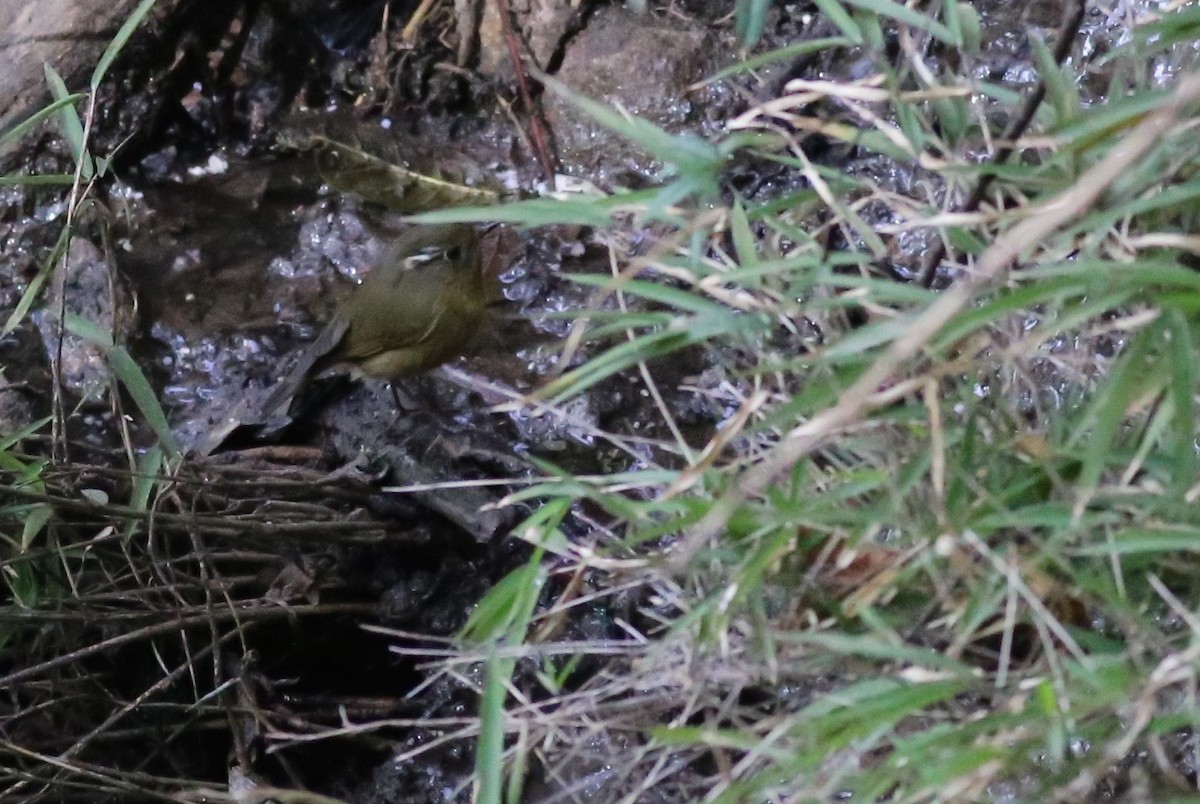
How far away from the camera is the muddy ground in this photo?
111 inches

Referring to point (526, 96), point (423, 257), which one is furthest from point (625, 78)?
point (423, 257)

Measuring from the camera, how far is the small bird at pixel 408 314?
3.88 meters

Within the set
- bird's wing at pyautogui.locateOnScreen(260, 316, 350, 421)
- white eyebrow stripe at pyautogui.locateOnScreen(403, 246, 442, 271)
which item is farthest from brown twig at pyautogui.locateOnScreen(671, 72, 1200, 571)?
white eyebrow stripe at pyautogui.locateOnScreen(403, 246, 442, 271)

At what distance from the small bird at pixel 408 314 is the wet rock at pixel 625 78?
774 millimetres

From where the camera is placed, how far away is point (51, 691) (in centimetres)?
257

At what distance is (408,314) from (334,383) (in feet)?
1.26

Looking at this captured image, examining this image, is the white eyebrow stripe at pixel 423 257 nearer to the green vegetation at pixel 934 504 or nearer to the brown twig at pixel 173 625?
the brown twig at pixel 173 625

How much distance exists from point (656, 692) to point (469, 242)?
106 inches

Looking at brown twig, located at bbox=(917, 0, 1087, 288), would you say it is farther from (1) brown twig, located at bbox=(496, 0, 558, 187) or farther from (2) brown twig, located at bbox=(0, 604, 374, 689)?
(1) brown twig, located at bbox=(496, 0, 558, 187)

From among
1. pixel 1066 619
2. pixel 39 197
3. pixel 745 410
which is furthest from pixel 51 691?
pixel 39 197

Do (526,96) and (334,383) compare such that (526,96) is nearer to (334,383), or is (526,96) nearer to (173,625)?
(334,383)

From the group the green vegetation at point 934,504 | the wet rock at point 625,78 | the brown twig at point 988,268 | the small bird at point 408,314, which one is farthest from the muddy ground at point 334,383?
the brown twig at point 988,268

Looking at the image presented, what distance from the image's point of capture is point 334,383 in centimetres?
374

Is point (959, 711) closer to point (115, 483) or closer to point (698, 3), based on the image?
point (115, 483)
